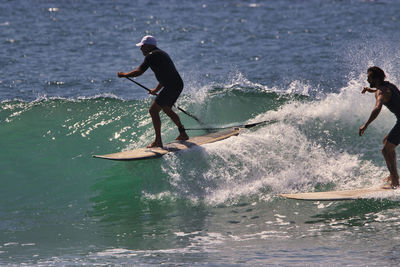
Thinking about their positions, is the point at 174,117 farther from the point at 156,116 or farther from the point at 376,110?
the point at 376,110

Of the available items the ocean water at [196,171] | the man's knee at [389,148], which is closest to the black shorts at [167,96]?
the ocean water at [196,171]

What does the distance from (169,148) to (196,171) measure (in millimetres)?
570

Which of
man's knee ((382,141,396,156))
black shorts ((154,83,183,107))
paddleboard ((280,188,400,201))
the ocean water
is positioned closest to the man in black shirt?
black shorts ((154,83,183,107))

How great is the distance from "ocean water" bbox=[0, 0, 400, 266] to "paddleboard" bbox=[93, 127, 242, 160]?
0.55 ft

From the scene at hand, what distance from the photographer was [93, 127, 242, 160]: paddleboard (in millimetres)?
9359

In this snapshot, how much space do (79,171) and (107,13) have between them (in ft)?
66.0

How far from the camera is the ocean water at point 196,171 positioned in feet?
25.1

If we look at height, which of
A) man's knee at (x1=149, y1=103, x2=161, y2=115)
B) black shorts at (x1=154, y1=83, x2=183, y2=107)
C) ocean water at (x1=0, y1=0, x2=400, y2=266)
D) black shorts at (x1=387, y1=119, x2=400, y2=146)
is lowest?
ocean water at (x1=0, y1=0, x2=400, y2=266)

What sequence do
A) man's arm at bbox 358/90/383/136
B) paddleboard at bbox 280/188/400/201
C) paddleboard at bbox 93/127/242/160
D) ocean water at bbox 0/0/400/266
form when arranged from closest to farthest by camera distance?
ocean water at bbox 0/0/400/266 → man's arm at bbox 358/90/383/136 → paddleboard at bbox 280/188/400/201 → paddleboard at bbox 93/127/242/160

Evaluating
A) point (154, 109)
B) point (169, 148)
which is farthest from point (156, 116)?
point (169, 148)

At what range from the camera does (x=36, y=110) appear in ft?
44.6

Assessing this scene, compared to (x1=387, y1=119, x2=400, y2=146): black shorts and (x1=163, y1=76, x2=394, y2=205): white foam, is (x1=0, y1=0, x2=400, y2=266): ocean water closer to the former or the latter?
(x1=163, y1=76, x2=394, y2=205): white foam

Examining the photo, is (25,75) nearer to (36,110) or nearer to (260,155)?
(36,110)

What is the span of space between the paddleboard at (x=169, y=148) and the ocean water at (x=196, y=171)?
0.17 metres
